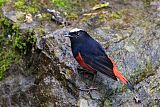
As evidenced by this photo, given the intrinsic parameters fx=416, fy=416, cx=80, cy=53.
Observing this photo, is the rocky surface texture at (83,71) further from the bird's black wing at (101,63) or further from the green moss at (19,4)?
the bird's black wing at (101,63)

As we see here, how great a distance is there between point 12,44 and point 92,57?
1560mm

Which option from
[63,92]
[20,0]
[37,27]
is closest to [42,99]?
[63,92]

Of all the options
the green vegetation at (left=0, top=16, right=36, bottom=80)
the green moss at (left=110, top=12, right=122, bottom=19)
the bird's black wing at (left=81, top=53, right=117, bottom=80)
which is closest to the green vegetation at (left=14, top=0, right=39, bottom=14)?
the green vegetation at (left=0, top=16, right=36, bottom=80)

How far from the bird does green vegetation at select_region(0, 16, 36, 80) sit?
0.92 m

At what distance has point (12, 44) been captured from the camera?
629 centimetres

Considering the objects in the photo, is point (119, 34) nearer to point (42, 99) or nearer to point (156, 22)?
point (156, 22)

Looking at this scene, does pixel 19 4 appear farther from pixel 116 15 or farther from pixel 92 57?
pixel 92 57

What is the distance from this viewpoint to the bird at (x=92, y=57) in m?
5.11

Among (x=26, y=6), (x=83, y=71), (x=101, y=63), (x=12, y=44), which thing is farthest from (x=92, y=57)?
(x=26, y=6)

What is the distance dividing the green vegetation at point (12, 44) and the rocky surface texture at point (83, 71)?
6cm

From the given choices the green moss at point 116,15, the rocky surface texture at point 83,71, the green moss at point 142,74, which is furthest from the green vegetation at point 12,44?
the green moss at point 142,74

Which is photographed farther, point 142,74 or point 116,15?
point 116,15

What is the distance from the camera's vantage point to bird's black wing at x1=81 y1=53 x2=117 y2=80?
201 inches

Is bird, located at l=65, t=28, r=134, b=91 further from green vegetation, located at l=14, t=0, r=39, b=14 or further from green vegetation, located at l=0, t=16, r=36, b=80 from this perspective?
green vegetation, located at l=14, t=0, r=39, b=14
